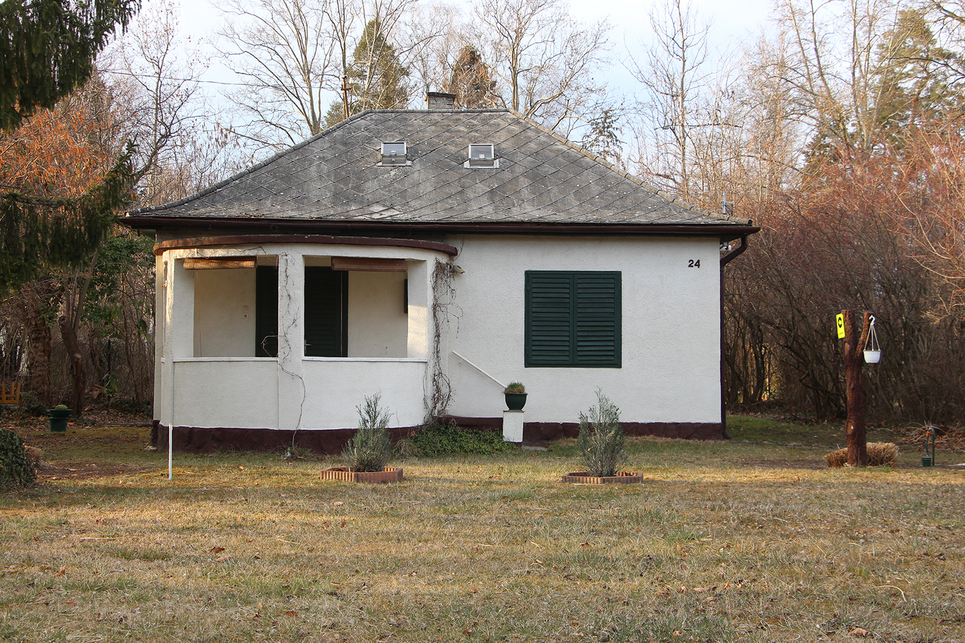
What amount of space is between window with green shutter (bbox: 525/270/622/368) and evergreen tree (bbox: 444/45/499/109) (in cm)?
1758

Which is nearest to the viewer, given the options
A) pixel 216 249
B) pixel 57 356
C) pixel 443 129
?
pixel 216 249

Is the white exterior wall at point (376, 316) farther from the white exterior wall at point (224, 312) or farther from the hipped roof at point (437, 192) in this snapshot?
the white exterior wall at point (224, 312)

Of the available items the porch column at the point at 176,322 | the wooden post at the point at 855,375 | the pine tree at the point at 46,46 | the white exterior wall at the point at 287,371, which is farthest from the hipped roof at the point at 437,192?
the pine tree at the point at 46,46

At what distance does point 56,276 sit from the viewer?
56.0 ft

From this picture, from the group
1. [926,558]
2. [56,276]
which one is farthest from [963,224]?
[56,276]

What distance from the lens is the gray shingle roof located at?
1289cm

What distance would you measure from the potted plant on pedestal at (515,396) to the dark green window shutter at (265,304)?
11.9ft

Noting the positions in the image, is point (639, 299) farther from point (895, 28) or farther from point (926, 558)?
point (895, 28)

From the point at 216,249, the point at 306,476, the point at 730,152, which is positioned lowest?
the point at 306,476

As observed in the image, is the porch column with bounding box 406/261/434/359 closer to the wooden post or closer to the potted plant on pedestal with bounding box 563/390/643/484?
the potted plant on pedestal with bounding box 563/390/643/484

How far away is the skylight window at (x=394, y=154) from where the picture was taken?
1457cm

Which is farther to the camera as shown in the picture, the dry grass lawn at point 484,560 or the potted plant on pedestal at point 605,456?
the potted plant on pedestal at point 605,456

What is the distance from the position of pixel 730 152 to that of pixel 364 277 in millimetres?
15985

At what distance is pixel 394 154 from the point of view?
48.2ft
